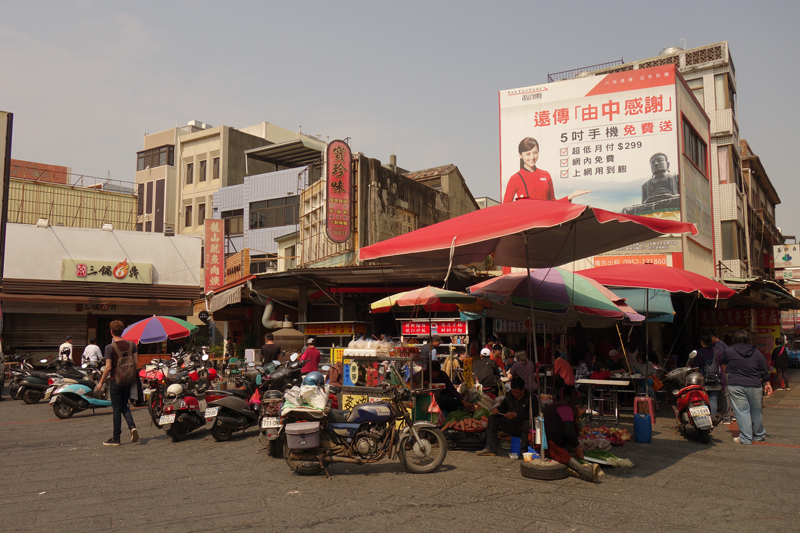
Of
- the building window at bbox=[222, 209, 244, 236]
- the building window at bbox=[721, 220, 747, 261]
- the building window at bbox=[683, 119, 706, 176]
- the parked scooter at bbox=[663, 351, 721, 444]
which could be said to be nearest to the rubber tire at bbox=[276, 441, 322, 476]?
the parked scooter at bbox=[663, 351, 721, 444]

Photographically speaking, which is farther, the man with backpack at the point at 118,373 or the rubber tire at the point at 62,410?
the rubber tire at the point at 62,410

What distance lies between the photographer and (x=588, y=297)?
Result: 9.70 metres

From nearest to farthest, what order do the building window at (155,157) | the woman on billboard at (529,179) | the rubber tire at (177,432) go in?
the rubber tire at (177,432)
the woman on billboard at (529,179)
the building window at (155,157)

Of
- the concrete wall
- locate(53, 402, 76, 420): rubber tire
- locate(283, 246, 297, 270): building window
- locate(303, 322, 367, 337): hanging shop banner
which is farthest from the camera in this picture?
locate(283, 246, 297, 270): building window

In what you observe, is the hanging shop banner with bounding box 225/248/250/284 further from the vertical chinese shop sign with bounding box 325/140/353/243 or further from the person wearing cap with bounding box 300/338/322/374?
the person wearing cap with bounding box 300/338/322/374

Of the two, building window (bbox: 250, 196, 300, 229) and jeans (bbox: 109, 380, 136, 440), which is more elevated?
building window (bbox: 250, 196, 300, 229)

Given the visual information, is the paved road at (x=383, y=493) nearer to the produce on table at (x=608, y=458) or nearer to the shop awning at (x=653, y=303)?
the produce on table at (x=608, y=458)

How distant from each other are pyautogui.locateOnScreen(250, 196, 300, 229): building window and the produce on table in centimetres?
2512

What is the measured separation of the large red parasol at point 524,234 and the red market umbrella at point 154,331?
10021 mm

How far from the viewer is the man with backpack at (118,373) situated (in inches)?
347

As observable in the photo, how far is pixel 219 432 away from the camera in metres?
9.30

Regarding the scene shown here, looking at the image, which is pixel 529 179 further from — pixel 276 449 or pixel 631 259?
pixel 276 449

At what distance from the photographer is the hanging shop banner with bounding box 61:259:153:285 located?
2531 cm

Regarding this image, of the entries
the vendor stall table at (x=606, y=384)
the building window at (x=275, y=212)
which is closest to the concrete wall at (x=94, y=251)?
the building window at (x=275, y=212)
